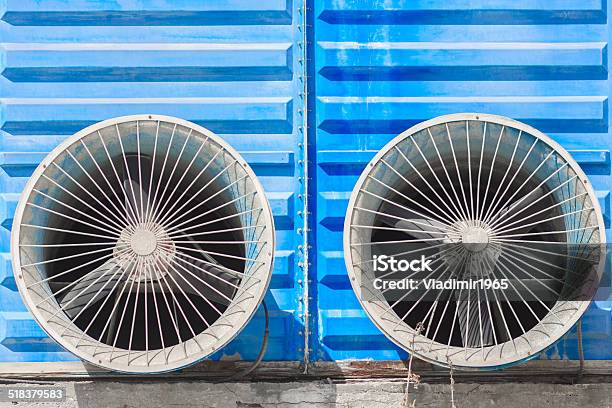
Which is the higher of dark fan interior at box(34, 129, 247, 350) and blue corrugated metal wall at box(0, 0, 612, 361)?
blue corrugated metal wall at box(0, 0, 612, 361)

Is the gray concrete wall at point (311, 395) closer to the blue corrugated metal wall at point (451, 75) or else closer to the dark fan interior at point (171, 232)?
the dark fan interior at point (171, 232)

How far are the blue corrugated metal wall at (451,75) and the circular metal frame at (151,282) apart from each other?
0.79 m

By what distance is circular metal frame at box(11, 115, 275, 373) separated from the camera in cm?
370

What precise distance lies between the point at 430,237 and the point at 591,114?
1262 millimetres

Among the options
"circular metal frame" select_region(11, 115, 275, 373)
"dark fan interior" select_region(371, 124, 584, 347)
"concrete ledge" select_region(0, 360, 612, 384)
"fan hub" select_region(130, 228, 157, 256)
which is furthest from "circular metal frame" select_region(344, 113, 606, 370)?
"fan hub" select_region(130, 228, 157, 256)

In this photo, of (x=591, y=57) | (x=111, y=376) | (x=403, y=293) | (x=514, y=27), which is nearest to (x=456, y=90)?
(x=514, y=27)

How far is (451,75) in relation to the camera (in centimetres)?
469

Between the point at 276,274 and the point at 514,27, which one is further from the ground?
the point at 514,27

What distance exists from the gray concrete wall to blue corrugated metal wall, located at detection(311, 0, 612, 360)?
45 cm

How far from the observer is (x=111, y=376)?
4449 millimetres

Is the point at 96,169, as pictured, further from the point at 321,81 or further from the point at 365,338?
the point at 365,338

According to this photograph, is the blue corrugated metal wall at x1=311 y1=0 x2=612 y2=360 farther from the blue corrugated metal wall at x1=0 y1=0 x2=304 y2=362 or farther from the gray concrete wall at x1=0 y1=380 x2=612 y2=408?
the gray concrete wall at x1=0 y1=380 x2=612 y2=408

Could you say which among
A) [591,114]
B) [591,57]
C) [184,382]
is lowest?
[184,382]

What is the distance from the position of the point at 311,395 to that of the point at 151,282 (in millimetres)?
1098
